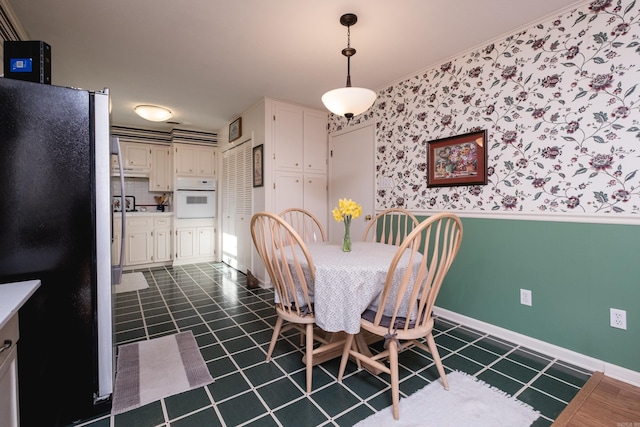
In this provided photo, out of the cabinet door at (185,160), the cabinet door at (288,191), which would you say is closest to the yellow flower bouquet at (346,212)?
the cabinet door at (288,191)

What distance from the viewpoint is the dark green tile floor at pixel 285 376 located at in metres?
1.45

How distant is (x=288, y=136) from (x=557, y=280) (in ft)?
10.1

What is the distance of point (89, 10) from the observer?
1.99 m

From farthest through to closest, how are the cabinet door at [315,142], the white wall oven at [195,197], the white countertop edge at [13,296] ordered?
the white wall oven at [195,197] < the cabinet door at [315,142] < the white countertop edge at [13,296]

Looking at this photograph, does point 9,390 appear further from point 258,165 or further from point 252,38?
point 258,165

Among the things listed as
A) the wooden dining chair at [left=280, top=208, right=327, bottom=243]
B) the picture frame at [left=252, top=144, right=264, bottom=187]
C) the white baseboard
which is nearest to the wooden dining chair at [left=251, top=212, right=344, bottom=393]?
the wooden dining chair at [left=280, top=208, right=327, bottom=243]

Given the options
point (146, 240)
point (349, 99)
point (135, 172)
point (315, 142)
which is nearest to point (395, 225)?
point (349, 99)

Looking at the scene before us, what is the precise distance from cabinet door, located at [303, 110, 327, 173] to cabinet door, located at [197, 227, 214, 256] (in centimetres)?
240

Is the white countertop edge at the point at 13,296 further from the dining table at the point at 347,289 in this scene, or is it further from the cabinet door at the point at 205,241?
the cabinet door at the point at 205,241

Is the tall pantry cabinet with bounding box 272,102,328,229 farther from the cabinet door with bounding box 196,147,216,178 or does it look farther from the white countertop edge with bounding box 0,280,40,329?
the white countertop edge with bounding box 0,280,40,329

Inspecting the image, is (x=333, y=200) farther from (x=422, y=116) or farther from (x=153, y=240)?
(x=153, y=240)

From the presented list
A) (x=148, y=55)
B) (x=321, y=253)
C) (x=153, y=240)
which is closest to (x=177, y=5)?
(x=148, y=55)

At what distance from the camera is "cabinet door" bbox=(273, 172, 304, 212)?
12.1ft

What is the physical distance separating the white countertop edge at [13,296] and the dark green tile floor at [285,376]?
0.76 metres
